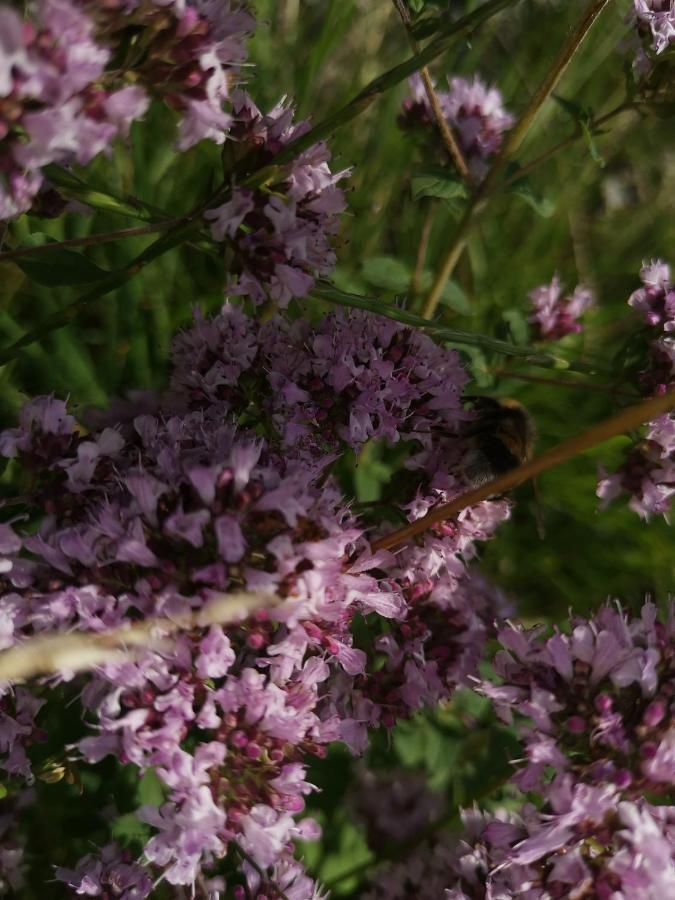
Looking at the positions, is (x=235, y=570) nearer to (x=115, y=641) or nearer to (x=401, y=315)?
(x=115, y=641)

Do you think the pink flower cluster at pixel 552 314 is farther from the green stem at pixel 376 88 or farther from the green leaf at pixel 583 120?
the green stem at pixel 376 88

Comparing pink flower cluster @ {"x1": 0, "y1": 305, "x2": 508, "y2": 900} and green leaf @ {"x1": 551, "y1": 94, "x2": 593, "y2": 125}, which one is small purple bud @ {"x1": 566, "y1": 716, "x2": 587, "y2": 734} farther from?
green leaf @ {"x1": 551, "y1": 94, "x2": 593, "y2": 125}

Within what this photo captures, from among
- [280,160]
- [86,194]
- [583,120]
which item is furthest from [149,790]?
[583,120]

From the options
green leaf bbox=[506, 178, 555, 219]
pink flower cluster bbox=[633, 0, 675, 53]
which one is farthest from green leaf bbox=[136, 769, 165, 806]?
pink flower cluster bbox=[633, 0, 675, 53]

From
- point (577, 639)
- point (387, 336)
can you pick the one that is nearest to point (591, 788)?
point (577, 639)

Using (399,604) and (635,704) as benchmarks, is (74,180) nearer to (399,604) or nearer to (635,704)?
(399,604)
